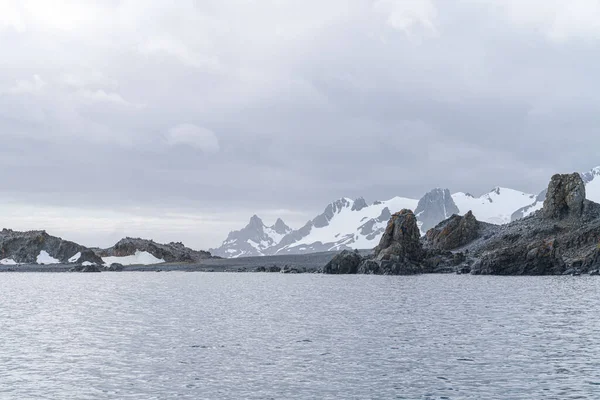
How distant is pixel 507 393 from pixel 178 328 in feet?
102

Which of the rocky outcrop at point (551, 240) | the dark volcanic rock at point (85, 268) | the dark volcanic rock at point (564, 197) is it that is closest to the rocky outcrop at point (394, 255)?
the rocky outcrop at point (551, 240)

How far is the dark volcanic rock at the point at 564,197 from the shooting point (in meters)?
172

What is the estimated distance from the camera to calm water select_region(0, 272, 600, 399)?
30266mm

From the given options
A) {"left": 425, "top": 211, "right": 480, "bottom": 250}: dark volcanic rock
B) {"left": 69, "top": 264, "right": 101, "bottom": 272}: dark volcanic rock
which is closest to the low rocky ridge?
{"left": 425, "top": 211, "right": 480, "bottom": 250}: dark volcanic rock

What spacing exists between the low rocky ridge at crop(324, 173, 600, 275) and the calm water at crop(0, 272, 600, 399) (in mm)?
63514

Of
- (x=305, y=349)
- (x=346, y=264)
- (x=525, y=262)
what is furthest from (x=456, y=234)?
(x=305, y=349)

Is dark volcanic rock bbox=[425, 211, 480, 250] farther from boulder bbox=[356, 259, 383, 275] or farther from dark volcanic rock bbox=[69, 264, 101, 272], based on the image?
dark volcanic rock bbox=[69, 264, 101, 272]

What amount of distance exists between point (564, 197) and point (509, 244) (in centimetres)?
2158

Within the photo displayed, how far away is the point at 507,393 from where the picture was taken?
28.9 m

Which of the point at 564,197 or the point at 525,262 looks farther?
the point at 564,197

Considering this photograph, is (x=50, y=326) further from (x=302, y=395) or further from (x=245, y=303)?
(x=302, y=395)

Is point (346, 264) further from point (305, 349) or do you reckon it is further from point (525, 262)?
point (305, 349)

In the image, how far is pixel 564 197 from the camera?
573 ft

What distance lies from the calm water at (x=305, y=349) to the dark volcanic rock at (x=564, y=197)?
4152 inches
